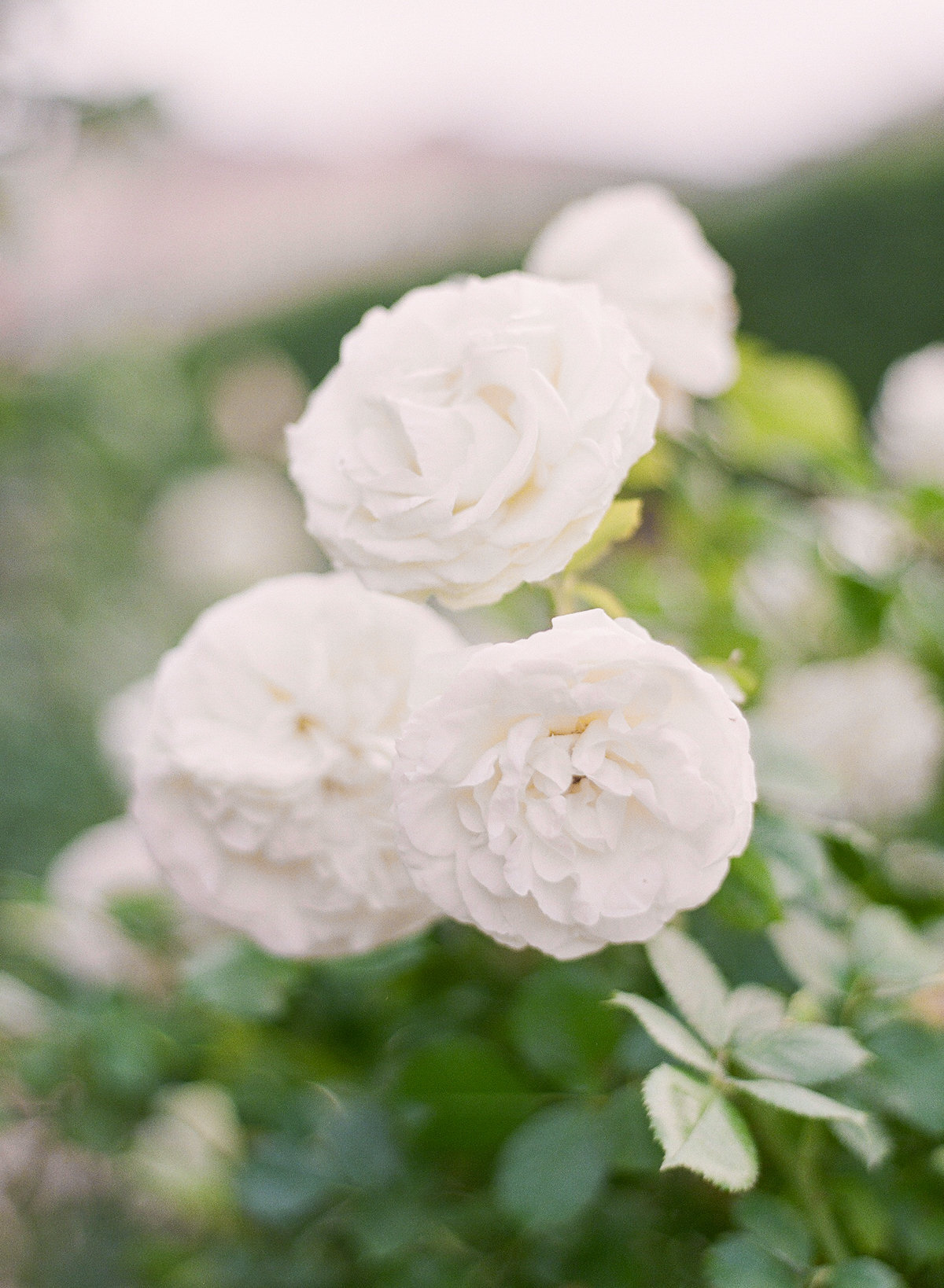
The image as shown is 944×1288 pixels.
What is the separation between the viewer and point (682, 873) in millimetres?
331

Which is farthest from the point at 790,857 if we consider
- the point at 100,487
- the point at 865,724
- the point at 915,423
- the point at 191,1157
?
the point at 100,487

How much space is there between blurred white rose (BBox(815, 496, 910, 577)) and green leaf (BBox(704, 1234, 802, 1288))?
17.0 inches

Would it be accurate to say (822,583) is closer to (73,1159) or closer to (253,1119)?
(253,1119)

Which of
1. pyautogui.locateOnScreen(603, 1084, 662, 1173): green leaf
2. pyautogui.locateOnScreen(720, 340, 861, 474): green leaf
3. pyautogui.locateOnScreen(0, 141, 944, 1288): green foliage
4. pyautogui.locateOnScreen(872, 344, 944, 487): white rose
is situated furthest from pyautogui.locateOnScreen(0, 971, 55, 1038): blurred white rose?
pyautogui.locateOnScreen(872, 344, 944, 487): white rose

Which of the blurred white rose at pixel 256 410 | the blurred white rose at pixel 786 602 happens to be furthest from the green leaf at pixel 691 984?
the blurred white rose at pixel 256 410

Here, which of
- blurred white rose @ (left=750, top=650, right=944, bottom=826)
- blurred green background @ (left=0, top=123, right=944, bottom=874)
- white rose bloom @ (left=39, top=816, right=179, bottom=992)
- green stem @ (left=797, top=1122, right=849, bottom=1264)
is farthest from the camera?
blurred green background @ (left=0, top=123, right=944, bottom=874)

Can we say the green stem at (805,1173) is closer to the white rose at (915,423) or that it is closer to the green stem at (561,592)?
the green stem at (561,592)

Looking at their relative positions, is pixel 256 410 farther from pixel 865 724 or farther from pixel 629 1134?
pixel 629 1134

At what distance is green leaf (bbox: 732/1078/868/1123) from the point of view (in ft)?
1.11

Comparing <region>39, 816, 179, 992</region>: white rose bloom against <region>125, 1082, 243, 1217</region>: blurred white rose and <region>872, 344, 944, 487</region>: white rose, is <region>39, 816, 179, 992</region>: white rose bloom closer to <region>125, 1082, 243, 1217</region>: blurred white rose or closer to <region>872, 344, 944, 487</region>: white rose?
<region>125, 1082, 243, 1217</region>: blurred white rose

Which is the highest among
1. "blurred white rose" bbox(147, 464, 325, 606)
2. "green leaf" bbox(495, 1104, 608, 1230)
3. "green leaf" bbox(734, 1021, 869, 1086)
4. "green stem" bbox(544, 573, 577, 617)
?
"green stem" bbox(544, 573, 577, 617)

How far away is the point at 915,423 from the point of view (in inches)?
32.1

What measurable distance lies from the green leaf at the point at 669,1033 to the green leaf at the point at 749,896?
54 millimetres

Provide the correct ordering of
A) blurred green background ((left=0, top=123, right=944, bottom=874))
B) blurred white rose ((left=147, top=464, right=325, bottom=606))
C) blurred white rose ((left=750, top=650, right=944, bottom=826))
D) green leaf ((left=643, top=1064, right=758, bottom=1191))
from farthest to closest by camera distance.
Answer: blurred white rose ((left=147, top=464, right=325, bottom=606)), blurred green background ((left=0, top=123, right=944, bottom=874)), blurred white rose ((left=750, top=650, right=944, bottom=826)), green leaf ((left=643, top=1064, right=758, bottom=1191))
